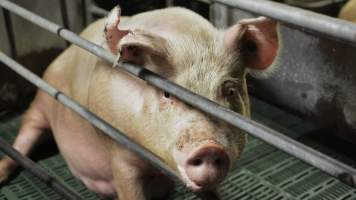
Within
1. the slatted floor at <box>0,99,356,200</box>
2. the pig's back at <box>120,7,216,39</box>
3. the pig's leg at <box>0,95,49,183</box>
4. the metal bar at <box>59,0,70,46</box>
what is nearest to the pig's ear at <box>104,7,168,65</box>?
the pig's back at <box>120,7,216,39</box>

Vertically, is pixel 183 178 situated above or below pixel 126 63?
below

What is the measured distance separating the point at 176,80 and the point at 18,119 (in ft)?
6.03

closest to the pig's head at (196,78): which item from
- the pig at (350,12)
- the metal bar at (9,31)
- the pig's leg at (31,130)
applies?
the pig's leg at (31,130)

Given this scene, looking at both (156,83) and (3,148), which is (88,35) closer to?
(3,148)

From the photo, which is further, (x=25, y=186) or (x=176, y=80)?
(x=25, y=186)

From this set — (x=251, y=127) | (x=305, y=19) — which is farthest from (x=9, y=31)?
(x=305, y=19)

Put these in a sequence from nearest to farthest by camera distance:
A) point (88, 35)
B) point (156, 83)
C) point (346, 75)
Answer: point (156, 83), point (88, 35), point (346, 75)

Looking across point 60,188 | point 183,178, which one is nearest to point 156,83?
point 183,178

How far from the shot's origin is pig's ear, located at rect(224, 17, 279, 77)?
147cm

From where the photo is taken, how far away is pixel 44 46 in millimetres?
3174

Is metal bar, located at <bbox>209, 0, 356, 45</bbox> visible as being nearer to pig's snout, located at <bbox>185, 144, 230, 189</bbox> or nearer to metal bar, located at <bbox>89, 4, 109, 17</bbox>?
pig's snout, located at <bbox>185, 144, 230, 189</bbox>

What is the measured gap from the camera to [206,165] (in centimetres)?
132

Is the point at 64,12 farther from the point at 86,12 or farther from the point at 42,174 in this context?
the point at 42,174

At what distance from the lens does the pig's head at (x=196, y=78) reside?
4.39 feet
